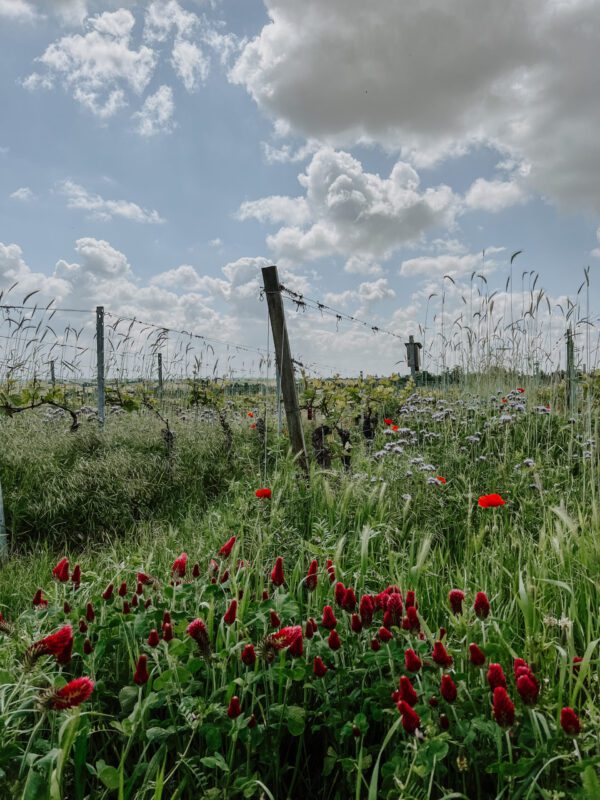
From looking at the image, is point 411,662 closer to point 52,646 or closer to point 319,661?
point 319,661

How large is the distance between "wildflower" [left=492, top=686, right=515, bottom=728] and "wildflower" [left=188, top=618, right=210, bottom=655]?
769mm

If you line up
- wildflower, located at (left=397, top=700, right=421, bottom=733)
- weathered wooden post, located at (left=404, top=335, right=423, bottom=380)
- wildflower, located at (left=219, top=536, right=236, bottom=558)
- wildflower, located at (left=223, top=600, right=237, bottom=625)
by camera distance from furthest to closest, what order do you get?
1. weathered wooden post, located at (left=404, top=335, right=423, bottom=380)
2. wildflower, located at (left=219, top=536, right=236, bottom=558)
3. wildflower, located at (left=223, top=600, right=237, bottom=625)
4. wildflower, located at (left=397, top=700, right=421, bottom=733)

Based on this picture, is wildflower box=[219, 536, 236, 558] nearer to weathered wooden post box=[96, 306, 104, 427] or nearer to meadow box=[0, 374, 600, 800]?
meadow box=[0, 374, 600, 800]

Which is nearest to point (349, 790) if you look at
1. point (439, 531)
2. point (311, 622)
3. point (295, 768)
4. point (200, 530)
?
point (295, 768)

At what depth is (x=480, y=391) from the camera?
6.25 meters

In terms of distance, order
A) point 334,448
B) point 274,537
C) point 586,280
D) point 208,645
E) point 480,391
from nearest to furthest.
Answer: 1. point 208,645
2. point 274,537
3. point 586,280
4. point 334,448
5. point 480,391

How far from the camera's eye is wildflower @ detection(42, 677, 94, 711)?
1.22 m

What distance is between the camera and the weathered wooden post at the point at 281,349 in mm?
4457

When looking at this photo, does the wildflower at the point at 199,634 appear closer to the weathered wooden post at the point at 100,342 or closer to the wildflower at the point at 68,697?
the wildflower at the point at 68,697

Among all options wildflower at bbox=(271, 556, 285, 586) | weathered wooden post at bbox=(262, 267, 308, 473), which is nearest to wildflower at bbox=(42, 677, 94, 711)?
wildflower at bbox=(271, 556, 285, 586)

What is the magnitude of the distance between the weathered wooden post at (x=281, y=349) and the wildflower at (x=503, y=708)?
327 centimetres

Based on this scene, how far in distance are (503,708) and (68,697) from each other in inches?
38.6

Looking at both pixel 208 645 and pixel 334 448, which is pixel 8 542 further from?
pixel 208 645

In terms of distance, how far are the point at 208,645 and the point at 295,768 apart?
0.43m
